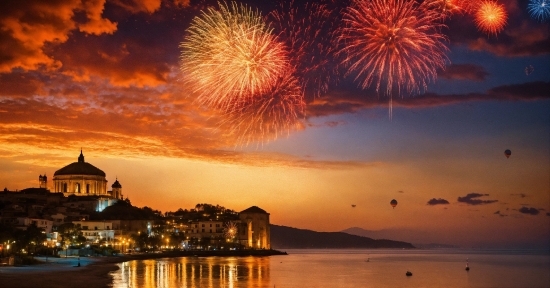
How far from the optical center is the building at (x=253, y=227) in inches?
7121

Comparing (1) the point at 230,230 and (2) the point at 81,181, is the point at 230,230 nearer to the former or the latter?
(1) the point at 230,230

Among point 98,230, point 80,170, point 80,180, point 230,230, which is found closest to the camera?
point 98,230

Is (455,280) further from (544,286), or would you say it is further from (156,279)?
(156,279)

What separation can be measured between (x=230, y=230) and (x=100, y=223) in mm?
37650

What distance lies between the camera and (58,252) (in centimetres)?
10688

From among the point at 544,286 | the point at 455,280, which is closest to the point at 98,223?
the point at 455,280

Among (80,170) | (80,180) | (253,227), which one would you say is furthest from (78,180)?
(253,227)

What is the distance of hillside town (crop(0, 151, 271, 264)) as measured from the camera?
116 m

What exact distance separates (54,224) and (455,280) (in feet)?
263

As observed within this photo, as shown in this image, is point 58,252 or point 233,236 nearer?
point 58,252

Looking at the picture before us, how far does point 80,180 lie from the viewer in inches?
6777

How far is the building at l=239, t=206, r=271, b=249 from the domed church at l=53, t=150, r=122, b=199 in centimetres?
3681

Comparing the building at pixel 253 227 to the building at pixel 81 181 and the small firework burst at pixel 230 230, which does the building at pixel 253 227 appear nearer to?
the small firework burst at pixel 230 230

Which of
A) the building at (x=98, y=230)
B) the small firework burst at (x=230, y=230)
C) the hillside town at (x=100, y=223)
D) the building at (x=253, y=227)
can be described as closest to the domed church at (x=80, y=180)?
the hillside town at (x=100, y=223)
